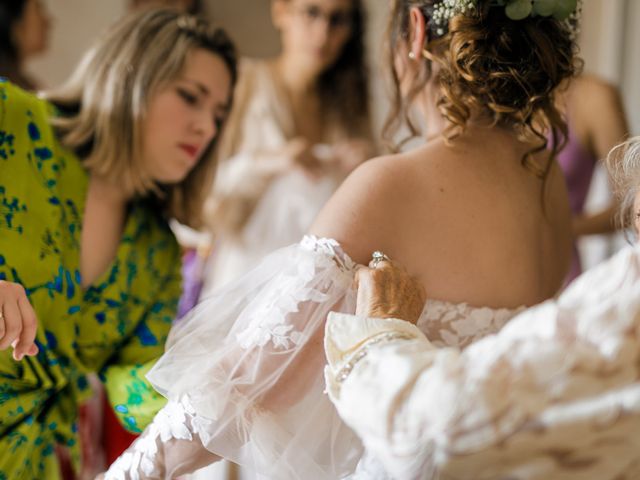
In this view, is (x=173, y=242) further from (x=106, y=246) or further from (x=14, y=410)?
(x=14, y=410)

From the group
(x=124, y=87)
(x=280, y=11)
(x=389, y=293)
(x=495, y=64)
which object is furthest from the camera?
(x=280, y=11)

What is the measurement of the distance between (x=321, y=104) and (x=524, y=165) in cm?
132

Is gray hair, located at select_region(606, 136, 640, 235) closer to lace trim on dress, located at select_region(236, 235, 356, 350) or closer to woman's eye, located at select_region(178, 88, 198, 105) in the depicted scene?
lace trim on dress, located at select_region(236, 235, 356, 350)

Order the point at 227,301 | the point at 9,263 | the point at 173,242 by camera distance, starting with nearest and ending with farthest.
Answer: the point at 227,301
the point at 9,263
the point at 173,242

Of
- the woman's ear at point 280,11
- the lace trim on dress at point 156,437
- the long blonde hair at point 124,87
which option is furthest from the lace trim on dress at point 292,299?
the woman's ear at point 280,11

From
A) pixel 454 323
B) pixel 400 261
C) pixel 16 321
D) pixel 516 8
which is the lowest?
pixel 454 323

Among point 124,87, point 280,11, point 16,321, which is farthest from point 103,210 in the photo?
point 280,11

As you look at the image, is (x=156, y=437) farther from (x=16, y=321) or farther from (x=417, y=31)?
(x=417, y=31)

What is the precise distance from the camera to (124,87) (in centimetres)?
141

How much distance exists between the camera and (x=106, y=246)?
141 centimetres

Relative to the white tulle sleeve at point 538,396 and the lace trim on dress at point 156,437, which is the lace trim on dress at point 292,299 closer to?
the lace trim on dress at point 156,437

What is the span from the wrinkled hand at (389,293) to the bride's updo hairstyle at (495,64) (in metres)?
0.22

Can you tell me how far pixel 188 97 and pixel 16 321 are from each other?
66 cm

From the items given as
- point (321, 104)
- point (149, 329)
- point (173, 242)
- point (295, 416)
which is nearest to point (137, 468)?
point (295, 416)
